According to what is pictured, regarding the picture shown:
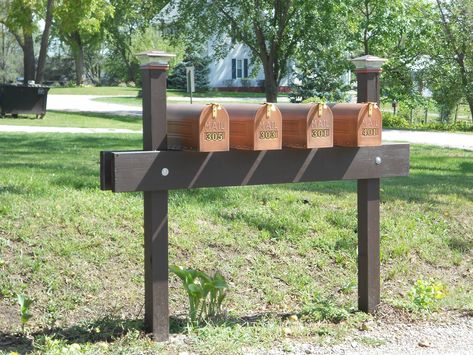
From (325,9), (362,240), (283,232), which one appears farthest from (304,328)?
(325,9)

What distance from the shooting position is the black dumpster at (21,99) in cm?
1952

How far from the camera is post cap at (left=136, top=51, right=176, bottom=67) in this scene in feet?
13.8

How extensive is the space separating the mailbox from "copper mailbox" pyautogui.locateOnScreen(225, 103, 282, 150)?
0.16m

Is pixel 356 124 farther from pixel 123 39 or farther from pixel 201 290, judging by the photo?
pixel 123 39

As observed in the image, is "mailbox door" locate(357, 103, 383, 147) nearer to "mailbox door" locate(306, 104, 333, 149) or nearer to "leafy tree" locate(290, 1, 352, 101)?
"mailbox door" locate(306, 104, 333, 149)

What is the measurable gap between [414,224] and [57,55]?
72207 mm

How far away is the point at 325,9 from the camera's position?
73.7ft

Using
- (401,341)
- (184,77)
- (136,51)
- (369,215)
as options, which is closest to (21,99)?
(369,215)

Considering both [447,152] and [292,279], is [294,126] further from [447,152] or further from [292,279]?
[447,152]

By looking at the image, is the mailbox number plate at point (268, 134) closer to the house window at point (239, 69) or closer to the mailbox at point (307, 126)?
the mailbox at point (307, 126)

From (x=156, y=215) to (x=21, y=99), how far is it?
1629 cm

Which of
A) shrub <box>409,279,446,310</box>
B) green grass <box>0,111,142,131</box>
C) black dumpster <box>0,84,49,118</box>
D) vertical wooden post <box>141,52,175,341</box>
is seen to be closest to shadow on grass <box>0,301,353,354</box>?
vertical wooden post <box>141,52,175,341</box>

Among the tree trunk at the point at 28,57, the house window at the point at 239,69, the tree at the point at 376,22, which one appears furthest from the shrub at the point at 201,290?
the house window at the point at 239,69

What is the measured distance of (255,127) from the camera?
4.40 m
